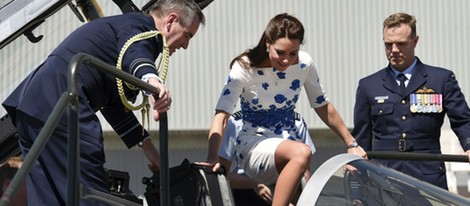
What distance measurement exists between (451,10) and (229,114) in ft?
33.1

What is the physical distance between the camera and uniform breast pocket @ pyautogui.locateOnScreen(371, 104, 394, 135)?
256 inches

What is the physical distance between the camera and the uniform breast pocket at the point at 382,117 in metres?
6.50

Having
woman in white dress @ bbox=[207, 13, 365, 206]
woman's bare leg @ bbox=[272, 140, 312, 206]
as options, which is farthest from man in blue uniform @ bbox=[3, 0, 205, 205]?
woman's bare leg @ bbox=[272, 140, 312, 206]

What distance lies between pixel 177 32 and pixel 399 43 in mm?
1901

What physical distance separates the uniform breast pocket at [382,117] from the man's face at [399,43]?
26cm

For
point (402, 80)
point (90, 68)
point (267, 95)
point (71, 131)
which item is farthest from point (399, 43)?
point (71, 131)

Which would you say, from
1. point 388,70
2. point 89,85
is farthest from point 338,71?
point 89,85

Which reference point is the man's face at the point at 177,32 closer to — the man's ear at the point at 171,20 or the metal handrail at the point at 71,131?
the man's ear at the point at 171,20

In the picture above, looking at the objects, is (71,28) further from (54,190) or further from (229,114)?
(54,190)

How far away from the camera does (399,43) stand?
6.34 meters

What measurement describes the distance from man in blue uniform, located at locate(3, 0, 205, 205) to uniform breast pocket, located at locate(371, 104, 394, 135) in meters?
1.95

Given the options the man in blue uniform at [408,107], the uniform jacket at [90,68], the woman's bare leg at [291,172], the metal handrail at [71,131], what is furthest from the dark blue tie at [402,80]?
the metal handrail at [71,131]

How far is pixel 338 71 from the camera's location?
1481 cm

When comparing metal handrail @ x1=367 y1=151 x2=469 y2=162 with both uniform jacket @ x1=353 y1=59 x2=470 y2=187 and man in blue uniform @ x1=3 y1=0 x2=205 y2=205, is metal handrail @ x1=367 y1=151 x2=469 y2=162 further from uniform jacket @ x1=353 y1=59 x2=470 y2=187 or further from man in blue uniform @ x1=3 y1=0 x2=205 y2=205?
man in blue uniform @ x1=3 y1=0 x2=205 y2=205
